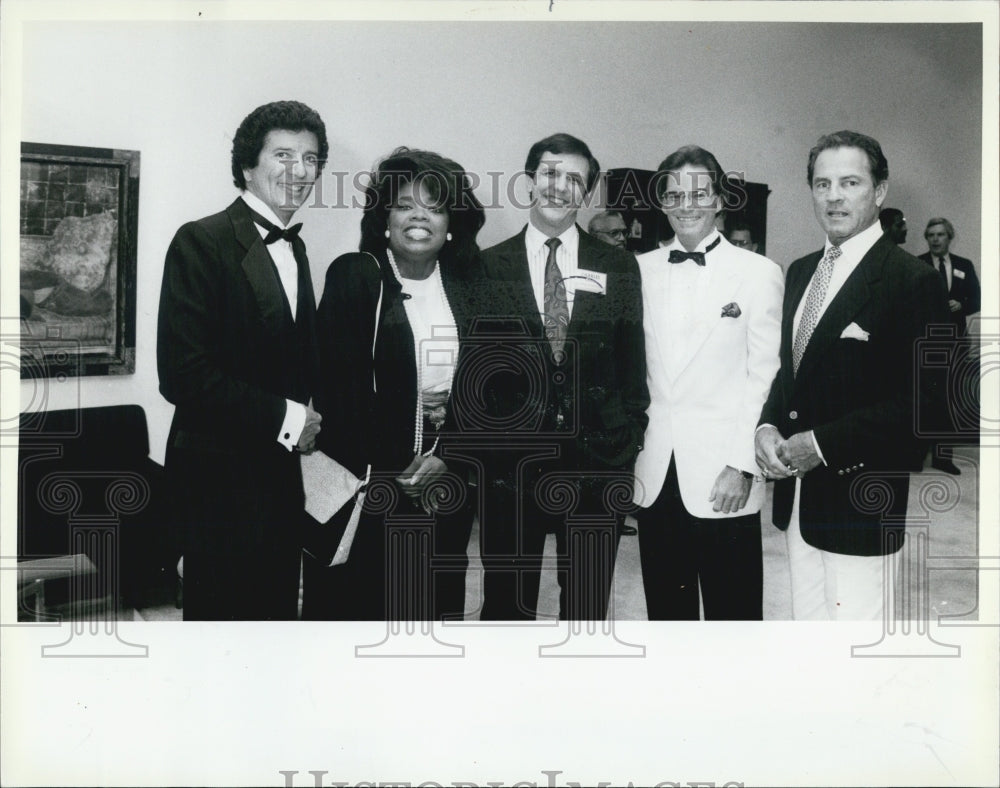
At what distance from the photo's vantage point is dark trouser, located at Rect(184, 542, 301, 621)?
2.80 meters

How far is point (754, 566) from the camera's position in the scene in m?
2.83

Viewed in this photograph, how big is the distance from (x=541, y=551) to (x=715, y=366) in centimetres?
77

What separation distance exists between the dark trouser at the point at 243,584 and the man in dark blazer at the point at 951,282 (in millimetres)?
2009

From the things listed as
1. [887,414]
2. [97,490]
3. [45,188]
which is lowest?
[97,490]

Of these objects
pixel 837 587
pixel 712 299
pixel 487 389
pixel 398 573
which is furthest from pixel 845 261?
pixel 398 573

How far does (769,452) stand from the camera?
2.80 metres

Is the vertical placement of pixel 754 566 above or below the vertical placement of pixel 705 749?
above

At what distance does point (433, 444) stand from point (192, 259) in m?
0.91

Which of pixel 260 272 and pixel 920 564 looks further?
pixel 920 564

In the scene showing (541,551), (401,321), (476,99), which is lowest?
(541,551)

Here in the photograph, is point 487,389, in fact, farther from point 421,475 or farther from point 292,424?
point 292,424

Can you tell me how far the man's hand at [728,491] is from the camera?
9.21 ft

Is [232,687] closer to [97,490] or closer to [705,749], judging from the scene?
[97,490]

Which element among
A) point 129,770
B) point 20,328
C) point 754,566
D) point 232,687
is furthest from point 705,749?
point 20,328
